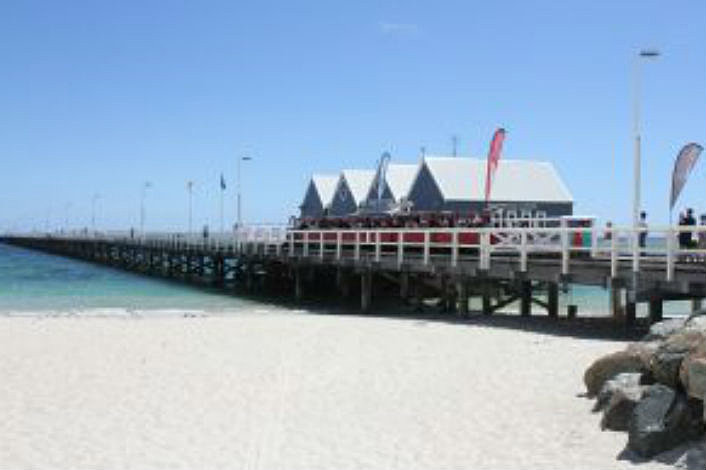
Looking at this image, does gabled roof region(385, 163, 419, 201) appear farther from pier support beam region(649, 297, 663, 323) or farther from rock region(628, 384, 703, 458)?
rock region(628, 384, 703, 458)

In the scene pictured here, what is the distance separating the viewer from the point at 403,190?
52.0 meters

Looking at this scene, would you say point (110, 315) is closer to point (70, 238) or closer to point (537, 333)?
point (537, 333)

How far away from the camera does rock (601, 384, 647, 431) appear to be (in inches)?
356

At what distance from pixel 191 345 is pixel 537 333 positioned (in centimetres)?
593

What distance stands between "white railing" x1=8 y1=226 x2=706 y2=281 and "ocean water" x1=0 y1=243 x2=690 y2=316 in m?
2.21

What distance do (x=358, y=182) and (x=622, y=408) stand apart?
153 feet

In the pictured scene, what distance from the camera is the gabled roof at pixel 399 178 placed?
5147 centimetres

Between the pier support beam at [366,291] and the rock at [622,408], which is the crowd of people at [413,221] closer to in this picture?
the pier support beam at [366,291]

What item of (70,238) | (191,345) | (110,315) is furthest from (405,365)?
(70,238)

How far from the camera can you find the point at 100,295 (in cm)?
3822

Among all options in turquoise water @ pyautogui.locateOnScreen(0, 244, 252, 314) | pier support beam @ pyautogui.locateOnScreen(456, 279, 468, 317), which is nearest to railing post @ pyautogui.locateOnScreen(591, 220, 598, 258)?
pier support beam @ pyautogui.locateOnScreen(456, 279, 468, 317)

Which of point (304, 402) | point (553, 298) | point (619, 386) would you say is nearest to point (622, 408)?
point (619, 386)

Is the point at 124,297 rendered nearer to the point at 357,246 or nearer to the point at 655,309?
the point at 357,246

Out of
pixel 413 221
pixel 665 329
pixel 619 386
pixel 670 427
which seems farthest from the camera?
pixel 413 221
